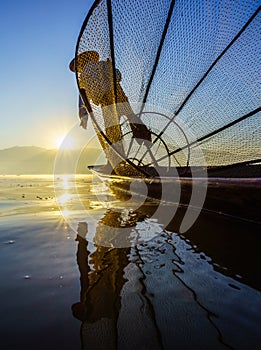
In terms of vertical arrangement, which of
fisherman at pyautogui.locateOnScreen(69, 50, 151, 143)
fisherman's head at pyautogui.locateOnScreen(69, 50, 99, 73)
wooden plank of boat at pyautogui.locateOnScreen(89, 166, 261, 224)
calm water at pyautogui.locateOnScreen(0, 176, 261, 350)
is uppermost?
fisherman's head at pyautogui.locateOnScreen(69, 50, 99, 73)

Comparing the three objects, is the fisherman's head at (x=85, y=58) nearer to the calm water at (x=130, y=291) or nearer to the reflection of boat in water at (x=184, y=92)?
the reflection of boat in water at (x=184, y=92)

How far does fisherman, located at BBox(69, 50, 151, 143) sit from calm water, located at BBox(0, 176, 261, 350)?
313cm

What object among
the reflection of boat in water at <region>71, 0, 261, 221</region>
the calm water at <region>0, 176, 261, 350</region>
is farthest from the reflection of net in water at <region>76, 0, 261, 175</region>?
the calm water at <region>0, 176, 261, 350</region>

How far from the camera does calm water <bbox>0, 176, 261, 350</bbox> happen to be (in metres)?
1.08

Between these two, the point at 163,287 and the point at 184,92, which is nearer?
the point at 163,287

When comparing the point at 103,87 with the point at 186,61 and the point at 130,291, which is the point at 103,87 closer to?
the point at 186,61

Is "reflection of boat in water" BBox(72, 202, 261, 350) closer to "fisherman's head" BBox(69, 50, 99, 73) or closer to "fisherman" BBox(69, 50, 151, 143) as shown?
"fisherman" BBox(69, 50, 151, 143)

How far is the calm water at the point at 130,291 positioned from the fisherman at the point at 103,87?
3.13 metres

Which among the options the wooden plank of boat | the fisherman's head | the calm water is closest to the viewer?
the calm water

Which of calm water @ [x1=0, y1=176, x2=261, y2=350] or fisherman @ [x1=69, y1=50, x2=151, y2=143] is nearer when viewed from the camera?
calm water @ [x1=0, y1=176, x2=261, y2=350]

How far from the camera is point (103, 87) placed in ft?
16.1

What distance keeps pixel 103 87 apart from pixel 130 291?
423 centimetres

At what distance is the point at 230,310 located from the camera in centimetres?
128

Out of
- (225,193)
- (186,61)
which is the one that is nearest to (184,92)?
(186,61)
